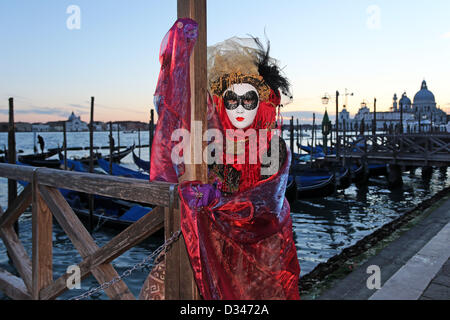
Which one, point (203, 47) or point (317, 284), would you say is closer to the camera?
point (203, 47)

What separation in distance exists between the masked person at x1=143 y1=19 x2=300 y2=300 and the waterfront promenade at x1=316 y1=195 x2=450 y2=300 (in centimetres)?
129

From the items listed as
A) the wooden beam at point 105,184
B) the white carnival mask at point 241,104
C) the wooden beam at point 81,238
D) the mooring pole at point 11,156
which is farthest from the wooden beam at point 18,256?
the mooring pole at point 11,156

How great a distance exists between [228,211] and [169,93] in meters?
0.52

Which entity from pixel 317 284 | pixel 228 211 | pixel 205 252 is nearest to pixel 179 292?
Answer: pixel 205 252

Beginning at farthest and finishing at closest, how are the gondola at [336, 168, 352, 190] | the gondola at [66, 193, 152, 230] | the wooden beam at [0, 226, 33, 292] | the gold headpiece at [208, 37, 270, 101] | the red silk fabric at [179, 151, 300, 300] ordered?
the gondola at [336, 168, 352, 190] < the gondola at [66, 193, 152, 230] < the wooden beam at [0, 226, 33, 292] < the gold headpiece at [208, 37, 270, 101] < the red silk fabric at [179, 151, 300, 300]

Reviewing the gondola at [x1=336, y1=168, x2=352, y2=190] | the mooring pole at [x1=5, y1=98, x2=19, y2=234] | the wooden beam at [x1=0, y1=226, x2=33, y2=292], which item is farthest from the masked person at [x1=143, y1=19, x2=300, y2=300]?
the gondola at [x1=336, y1=168, x2=352, y2=190]

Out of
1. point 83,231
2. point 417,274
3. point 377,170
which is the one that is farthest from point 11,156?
point 377,170

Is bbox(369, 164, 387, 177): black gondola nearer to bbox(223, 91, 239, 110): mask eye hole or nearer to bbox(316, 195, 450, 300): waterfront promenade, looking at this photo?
bbox(316, 195, 450, 300): waterfront promenade

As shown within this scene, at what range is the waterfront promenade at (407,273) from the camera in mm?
2387

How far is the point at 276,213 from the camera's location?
4.43ft

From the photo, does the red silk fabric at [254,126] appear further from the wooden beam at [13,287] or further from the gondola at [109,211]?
the gondola at [109,211]

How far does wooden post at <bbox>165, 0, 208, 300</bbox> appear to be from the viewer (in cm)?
132

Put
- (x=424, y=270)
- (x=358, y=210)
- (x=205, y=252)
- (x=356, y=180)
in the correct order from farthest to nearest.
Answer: (x=356, y=180) → (x=358, y=210) → (x=424, y=270) → (x=205, y=252)

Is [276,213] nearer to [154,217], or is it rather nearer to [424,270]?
[154,217]
